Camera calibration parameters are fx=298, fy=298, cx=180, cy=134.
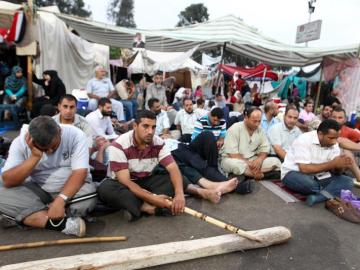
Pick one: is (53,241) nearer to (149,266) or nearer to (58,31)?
(149,266)

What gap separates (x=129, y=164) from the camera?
10.4 ft

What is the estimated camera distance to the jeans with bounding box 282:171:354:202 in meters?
3.70

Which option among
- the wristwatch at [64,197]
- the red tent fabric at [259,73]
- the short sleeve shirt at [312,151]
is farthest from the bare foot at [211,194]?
the red tent fabric at [259,73]

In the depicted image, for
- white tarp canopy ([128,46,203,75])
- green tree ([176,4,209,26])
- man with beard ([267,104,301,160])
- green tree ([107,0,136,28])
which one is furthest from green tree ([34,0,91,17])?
man with beard ([267,104,301,160])

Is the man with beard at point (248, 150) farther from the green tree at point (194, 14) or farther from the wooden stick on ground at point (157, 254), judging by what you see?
the green tree at point (194, 14)

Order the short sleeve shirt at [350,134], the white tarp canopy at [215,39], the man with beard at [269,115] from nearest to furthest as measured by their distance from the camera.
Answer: the short sleeve shirt at [350,134] → the man with beard at [269,115] → the white tarp canopy at [215,39]

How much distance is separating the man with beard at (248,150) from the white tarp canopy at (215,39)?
3963 millimetres

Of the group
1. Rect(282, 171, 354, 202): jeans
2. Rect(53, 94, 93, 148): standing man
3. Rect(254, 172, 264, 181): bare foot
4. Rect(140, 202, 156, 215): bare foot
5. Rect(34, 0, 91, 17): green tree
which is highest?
Rect(34, 0, 91, 17): green tree

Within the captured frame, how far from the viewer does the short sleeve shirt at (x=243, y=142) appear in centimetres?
440

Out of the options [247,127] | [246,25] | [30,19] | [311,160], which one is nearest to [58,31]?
[30,19]

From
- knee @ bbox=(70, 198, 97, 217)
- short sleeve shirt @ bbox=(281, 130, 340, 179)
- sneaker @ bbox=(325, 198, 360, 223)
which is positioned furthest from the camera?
short sleeve shirt @ bbox=(281, 130, 340, 179)

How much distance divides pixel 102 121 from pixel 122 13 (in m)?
47.3

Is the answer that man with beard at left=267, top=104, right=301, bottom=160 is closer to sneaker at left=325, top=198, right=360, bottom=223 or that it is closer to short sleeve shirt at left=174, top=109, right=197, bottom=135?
sneaker at left=325, top=198, right=360, bottom=223

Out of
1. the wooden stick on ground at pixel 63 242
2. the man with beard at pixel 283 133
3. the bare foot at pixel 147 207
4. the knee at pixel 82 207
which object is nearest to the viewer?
the wooden stick on ground at pixel 63 242
